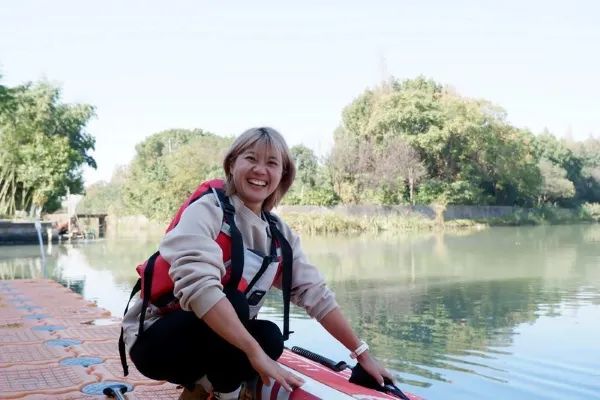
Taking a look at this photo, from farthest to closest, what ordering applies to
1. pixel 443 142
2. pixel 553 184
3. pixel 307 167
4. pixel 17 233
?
pixel 553 184
pixel 307 167
pixel 443 142
pixel 17 233

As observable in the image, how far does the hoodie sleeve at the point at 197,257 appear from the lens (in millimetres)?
1393

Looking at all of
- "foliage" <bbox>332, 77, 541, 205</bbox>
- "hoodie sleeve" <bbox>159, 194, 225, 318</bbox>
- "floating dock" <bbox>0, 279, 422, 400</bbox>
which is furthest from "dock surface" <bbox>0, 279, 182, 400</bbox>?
"foliage" <bbox>332, 77, 541, 205</bbox>

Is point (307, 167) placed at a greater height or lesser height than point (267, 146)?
greater

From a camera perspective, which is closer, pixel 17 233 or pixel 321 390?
pixel 321 390

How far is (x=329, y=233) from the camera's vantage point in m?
22.0

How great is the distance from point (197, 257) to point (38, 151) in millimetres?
23446

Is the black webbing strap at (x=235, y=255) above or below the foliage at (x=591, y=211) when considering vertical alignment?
above

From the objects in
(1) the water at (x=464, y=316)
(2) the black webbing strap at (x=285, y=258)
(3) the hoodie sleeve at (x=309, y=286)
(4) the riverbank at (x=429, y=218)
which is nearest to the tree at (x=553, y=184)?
(4) the riverbank at (x=429, y=218)

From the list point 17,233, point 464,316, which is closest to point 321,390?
point 464,316

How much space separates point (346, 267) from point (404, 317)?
14.5 feet

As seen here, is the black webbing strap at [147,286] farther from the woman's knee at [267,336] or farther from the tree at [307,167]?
the tree at [307,167]

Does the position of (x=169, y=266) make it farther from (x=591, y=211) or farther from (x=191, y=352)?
(x=591, y=211)

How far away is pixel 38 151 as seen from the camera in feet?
75.3

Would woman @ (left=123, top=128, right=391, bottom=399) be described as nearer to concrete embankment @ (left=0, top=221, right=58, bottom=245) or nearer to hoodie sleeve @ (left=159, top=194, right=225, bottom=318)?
hoodie sleeve @ (left=159, top=194, right=225, bottom=318)
